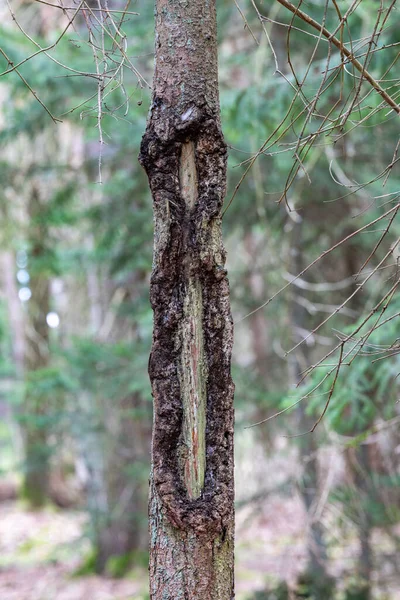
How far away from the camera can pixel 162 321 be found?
1942mm

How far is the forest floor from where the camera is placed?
7.80 metres

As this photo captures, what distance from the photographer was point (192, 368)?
6.36 feet

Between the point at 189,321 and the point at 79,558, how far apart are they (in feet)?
30.0

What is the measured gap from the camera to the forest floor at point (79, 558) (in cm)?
780

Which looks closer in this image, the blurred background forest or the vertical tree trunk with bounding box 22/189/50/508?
the blurred background forest

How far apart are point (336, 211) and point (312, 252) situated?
0.84 meters

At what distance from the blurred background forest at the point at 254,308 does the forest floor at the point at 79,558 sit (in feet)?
0.16

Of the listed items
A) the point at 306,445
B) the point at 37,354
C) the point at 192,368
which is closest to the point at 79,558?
the point at 37,354

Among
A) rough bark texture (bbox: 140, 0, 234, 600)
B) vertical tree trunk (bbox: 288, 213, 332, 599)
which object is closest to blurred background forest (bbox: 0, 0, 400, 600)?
vertical tree trunk (bbox: 288, 213, 332, 599)

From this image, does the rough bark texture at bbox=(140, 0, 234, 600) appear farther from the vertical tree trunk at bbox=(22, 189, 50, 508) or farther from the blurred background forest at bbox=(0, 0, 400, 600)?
the vertical tree trunk at bbox=(22, 189, 50, 508)

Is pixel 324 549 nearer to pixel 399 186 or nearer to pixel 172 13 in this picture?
pixel 399 186

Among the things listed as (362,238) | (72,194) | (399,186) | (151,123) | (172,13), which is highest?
(72,194)

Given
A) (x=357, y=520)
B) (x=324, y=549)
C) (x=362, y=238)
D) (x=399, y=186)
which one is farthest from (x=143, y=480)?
(x=399, y=186)

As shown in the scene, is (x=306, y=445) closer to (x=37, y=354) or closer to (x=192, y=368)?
(x=192, y=368)
